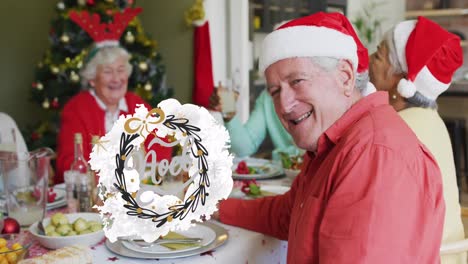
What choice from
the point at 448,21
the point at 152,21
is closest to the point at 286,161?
the point at 152,21

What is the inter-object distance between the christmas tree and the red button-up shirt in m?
2.96

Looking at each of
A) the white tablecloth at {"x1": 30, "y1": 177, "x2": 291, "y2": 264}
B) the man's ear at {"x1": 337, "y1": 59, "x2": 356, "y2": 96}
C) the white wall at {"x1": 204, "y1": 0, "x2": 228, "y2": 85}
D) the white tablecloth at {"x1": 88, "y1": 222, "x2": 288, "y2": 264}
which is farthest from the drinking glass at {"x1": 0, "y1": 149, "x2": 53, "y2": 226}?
the white wall at {"x1": 204, "y1": 0, "x2": 228, "y2": 85}

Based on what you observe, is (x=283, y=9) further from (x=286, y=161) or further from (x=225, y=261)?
(x=225, y=261)

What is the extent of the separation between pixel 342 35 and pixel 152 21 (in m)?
3.94

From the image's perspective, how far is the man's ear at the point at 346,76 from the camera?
1.10 metres

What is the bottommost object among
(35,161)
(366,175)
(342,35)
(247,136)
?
(247,136)

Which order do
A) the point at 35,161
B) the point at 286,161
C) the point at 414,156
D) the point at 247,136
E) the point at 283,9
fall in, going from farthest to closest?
1. the point at 283,9
2. the point at 247,136
3. the point at 286,161
4. the point at 35,161
5. the point at 414,156

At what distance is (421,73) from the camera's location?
1.71m

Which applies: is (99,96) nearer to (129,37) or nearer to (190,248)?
(129,37)

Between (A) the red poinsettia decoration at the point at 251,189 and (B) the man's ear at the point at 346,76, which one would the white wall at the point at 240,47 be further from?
(B) the man's ear at the point at 346,76

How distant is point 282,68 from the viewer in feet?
3.57

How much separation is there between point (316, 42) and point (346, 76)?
0.35ft

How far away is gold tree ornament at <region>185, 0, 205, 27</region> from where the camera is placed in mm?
4254

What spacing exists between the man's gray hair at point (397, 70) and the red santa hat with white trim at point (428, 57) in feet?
0.06
